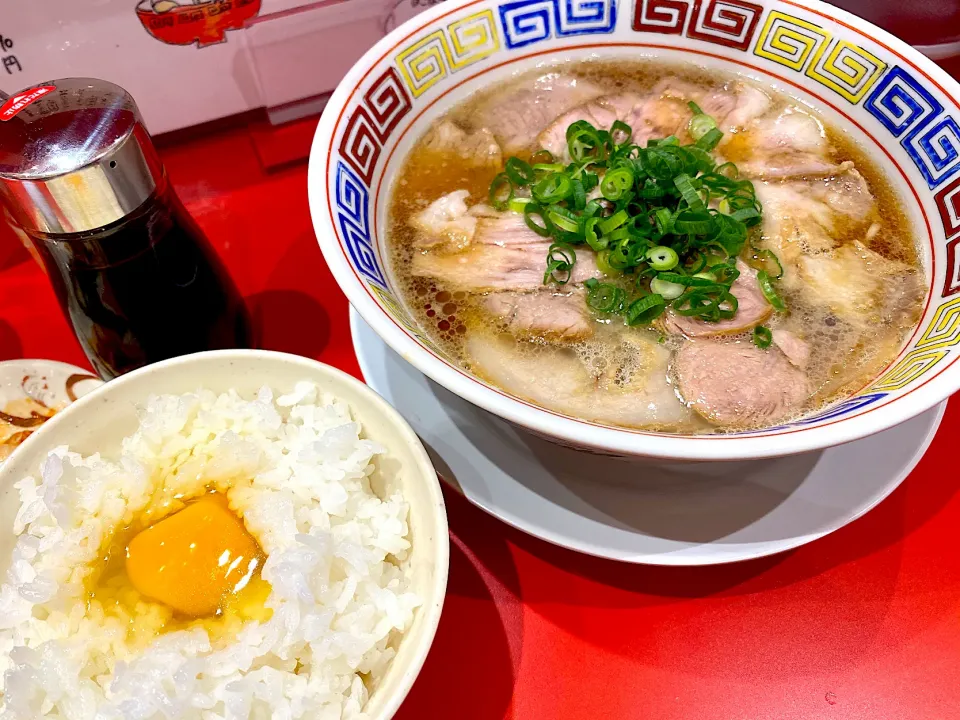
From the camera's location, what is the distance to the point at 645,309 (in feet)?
4.44

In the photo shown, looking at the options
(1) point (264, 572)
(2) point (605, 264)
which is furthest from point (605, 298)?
(1) point (264, 572)

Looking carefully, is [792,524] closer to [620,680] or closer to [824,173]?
[620,680]

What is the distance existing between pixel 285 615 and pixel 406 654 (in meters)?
0.21

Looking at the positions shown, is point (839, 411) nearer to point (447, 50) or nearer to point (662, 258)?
point (662, 258)

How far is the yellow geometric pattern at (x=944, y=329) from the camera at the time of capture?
1123 millimetres

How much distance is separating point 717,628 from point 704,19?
57.7 inches

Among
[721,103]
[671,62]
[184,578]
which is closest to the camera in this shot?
[184,578]

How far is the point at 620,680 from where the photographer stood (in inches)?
50.9

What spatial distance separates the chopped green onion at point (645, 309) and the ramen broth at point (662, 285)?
1cm

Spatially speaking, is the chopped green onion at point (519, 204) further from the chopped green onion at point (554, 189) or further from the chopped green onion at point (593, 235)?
the chopped green onion at point (593, 235)

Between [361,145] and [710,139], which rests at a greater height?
[361,145]

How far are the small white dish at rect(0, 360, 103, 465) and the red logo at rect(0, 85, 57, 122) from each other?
70cm

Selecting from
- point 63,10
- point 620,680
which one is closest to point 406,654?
point 620,680

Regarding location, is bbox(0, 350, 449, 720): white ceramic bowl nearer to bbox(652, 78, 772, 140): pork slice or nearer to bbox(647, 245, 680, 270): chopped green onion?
bbox(647, 245, 680, 270): chopped green onion
